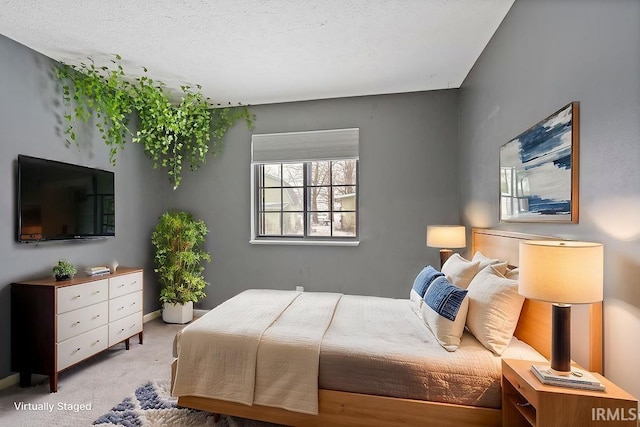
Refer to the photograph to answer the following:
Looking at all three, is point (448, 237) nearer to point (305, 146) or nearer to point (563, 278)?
point (563, 278)

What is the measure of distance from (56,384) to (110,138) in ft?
7.76

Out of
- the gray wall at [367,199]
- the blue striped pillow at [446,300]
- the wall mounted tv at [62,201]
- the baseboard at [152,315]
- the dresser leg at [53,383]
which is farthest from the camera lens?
the baseboard at [152,315]

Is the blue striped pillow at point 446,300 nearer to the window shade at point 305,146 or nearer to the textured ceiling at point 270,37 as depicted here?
the textured ceiling at point 270,37

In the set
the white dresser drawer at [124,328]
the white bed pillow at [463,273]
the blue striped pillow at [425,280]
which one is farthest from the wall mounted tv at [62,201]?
the white bed pillow at [463,273]

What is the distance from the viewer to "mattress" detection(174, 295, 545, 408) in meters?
1.63

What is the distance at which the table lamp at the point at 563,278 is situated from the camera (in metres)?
1.21

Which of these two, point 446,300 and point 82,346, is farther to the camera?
point 82,346

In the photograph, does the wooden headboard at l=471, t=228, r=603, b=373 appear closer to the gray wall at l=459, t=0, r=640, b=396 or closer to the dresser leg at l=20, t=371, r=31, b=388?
the gray wall at l=459, t=0, r=640, b=396

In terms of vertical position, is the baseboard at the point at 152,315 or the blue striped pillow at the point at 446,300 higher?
the blue striped pillow at the point at 446,300

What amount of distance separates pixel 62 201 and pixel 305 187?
2468 mm

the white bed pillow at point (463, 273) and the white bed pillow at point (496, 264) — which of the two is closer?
the white bed pillow at point (496, 264)

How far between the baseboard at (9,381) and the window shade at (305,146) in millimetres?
2951

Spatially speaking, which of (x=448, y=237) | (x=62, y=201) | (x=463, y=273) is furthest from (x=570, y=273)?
(x=62, y=201)

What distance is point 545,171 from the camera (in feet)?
5.79
